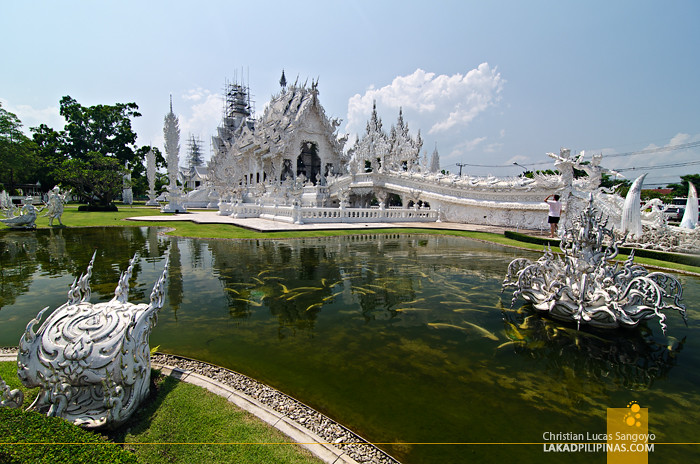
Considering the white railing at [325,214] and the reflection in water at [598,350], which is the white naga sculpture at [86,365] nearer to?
the reflection in water at [598,350]

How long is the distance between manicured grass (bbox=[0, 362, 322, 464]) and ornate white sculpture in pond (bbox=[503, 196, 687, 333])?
433cm

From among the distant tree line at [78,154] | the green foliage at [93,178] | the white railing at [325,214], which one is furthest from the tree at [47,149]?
the white railing at [325,214]

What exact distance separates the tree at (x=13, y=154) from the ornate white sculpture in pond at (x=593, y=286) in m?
48.5

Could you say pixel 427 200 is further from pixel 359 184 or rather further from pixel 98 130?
pixel 98 130

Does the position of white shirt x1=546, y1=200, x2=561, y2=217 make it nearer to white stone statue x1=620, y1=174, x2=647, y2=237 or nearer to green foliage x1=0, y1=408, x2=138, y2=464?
white stone statue x1=620, y1=174, x2=647, y2=237

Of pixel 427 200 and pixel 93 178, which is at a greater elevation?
pixel 93 178

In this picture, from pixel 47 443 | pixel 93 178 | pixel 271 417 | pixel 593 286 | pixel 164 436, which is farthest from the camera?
pixel 93 178

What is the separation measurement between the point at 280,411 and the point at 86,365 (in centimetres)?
162

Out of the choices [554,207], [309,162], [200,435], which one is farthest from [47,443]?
[309,162]

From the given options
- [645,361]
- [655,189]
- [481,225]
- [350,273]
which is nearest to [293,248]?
[350,273]

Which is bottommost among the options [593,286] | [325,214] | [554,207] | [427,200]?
[593,286]

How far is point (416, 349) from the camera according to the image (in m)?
4.24

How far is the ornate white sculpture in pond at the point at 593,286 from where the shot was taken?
15.5ft

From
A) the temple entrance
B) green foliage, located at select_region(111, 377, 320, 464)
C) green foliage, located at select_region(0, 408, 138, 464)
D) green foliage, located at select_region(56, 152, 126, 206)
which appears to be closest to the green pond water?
green foliage, located at select_region(111, 377, 320, 464)
